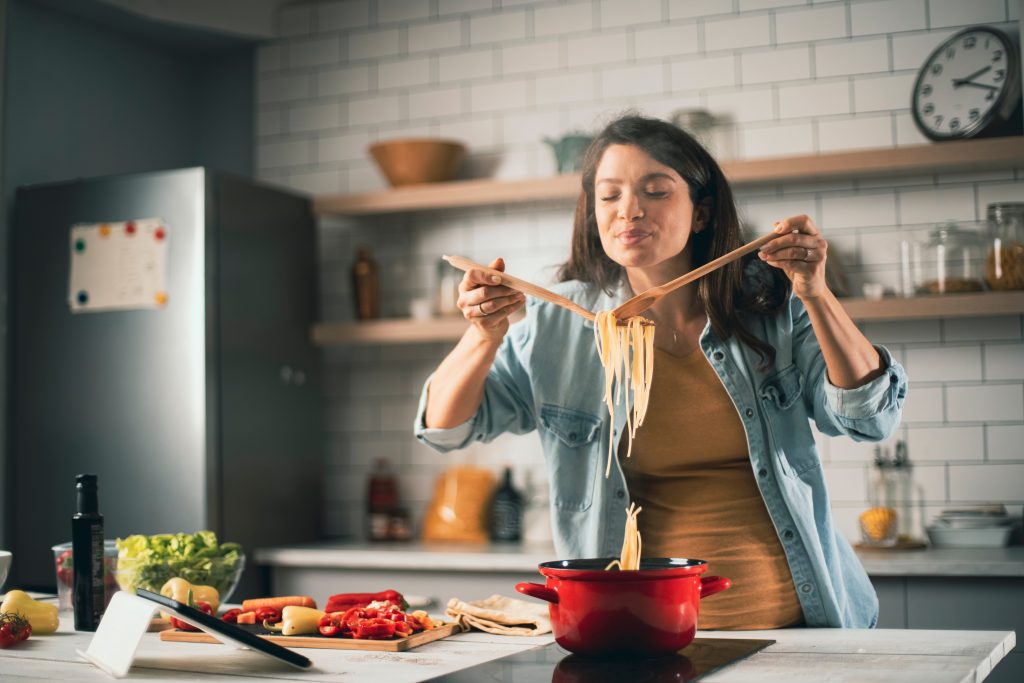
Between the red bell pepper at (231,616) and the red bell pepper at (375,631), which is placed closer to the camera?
the red bell pepper at (375,631)

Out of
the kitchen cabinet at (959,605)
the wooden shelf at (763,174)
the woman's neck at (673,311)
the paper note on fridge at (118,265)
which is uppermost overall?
the wooden shelf at (763,174)

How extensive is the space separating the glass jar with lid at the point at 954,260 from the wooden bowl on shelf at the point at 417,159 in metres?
1.65

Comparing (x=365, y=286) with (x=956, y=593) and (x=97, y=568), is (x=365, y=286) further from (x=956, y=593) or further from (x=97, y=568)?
(x=97, y=568)

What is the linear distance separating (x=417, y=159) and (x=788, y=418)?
237cm

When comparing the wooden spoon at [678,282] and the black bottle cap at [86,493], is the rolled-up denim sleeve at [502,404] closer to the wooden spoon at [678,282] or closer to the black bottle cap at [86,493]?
the wooden spoon at [678,282]

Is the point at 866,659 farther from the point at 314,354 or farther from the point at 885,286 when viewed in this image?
the point at 314,354

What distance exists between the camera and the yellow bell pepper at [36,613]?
195 centimetres

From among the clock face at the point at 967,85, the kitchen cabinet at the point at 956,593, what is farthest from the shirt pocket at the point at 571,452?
the clock face at the point at 967,85

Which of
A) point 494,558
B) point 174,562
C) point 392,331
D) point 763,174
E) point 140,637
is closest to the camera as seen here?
point 140,637

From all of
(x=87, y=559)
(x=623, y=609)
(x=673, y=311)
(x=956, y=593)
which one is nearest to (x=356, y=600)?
(x=87, y=559)

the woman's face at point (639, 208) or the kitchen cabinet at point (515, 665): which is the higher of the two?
the woman's face at point (639, 208)

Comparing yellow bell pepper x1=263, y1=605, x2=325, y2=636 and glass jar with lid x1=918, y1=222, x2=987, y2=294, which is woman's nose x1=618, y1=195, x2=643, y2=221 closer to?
yellow bell pepper x1=263, y1=605, x2=325, y2=636

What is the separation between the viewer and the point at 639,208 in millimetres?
2133

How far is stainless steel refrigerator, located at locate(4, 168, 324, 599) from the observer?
3871mm
